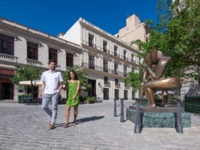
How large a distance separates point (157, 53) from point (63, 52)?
1958cm

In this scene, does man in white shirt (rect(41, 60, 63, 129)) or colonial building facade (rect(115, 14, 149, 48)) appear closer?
man in white shirt (rect(41, 60, 63, 129))

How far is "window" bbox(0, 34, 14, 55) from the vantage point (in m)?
17.1

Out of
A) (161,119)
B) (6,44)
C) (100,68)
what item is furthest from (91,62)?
(161,119)

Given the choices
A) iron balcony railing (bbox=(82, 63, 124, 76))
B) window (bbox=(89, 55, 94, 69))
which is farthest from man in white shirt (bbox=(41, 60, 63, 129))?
window (bbox=(89, 55, 94, 69))

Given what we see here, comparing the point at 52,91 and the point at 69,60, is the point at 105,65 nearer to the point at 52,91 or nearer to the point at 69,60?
the point at 69,60

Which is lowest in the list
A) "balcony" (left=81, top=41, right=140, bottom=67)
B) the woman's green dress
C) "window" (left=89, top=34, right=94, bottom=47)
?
the woman's green dress

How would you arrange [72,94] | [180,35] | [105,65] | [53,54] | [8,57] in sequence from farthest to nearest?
[105,65] → [53,54] → [8,57] → [180,35] → [72,94]

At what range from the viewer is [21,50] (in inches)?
736

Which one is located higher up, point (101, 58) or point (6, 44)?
point (101, 58)

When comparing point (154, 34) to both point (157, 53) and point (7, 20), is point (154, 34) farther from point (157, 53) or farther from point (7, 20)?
point (7, 20)

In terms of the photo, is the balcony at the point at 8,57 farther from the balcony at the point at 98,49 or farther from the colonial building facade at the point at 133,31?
the colonial building facade at the point at 133,31

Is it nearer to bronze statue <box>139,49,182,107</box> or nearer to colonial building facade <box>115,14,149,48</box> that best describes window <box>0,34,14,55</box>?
bronze statue <box>139,49,182,107</box>

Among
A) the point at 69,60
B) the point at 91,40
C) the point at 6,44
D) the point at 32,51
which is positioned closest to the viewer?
the point at 6,44

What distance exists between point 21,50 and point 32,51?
56.0 inches
